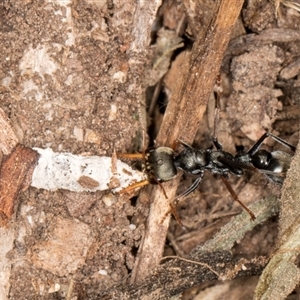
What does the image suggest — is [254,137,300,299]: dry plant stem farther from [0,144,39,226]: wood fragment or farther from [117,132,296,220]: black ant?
[0,144,39,226]: wood fragment

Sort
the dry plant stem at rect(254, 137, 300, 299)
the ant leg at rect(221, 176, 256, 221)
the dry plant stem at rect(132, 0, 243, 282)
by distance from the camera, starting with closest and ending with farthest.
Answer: the dry plant stem at rect(254, 137, 300, 299)
the dry plant stem at rect(132, 0, 243, 282)
the ant leg at rect(221, 176, 256, 221)

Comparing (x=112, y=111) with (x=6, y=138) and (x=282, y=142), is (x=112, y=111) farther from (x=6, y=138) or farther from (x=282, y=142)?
(x=282, y=142)

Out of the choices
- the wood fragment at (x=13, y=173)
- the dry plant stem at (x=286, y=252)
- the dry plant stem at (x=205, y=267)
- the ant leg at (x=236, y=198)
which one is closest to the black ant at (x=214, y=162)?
the ant leg at (x=236, y=198)

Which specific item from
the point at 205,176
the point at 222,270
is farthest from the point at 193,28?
the point at 222,270

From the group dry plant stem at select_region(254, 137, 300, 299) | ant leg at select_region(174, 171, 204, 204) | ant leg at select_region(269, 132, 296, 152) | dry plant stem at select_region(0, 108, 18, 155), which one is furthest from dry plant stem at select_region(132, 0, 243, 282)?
dry plant stem at select_region(0, 108, 18, 155)

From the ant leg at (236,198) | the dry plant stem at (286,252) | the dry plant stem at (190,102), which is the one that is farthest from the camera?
the ant leg at (236,198)

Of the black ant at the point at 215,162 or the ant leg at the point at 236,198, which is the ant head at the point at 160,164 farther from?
the ant leg at the point at 236,198

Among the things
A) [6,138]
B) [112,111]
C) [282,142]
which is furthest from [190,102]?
[6,138]
